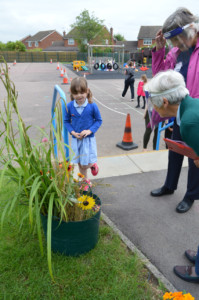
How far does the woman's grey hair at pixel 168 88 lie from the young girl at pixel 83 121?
4.47 feet

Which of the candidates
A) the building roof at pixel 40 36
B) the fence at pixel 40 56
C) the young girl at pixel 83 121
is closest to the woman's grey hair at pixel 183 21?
the young girl at pixel 83 121

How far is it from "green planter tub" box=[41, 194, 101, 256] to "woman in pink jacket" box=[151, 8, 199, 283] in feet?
2.58

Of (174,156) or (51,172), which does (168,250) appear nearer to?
(174,156)

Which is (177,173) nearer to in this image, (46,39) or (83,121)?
(83,121)

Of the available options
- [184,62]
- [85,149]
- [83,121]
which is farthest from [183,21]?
[85,149]

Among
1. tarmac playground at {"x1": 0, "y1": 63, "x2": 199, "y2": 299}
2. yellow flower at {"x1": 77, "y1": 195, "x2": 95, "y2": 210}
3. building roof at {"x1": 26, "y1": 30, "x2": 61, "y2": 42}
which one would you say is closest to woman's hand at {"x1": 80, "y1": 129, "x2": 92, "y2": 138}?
tarmac playground at {"x1": 0, "y1": 63, "x2": 199, "y2": 299}

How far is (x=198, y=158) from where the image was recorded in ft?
5.95

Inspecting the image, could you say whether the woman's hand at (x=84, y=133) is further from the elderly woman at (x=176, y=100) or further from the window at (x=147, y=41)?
the window at (x=147, y=41)

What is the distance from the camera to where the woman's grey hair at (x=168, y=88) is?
1724 mm

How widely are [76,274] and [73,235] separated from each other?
0.31 m

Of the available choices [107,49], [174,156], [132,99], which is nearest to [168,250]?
[174,156]

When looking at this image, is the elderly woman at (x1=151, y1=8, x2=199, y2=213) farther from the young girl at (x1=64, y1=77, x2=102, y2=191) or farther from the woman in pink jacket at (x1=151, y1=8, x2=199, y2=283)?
the young girl at (x1=64, y1=77, x2=102, y2=191)

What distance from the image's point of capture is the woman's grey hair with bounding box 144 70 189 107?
5.65 ft

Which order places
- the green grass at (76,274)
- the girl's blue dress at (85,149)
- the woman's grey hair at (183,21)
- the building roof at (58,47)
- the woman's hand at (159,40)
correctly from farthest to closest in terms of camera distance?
the building roof at (58,47) → the girl's blue dress at (85,149) → the woman's hand at (159,40) → the woman's grey hair at (183,21) → the green grass at (76,274)
